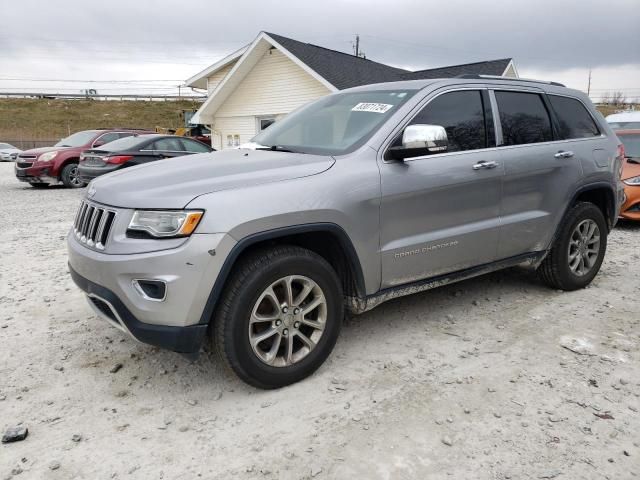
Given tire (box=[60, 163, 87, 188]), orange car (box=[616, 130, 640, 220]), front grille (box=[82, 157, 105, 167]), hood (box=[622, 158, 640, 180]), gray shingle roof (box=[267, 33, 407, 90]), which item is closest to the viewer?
orange car (box=[616, 130, 640, 220])

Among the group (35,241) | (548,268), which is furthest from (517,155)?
(35,241)

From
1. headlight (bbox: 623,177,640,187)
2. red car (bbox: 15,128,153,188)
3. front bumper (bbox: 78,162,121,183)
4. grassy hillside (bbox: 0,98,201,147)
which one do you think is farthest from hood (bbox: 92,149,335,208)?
grassy hillside (bbox: 0,98,201,147)

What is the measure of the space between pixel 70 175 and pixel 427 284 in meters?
12.3

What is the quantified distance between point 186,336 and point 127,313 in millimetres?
345

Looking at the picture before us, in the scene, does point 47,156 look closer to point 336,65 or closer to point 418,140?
point 336,65

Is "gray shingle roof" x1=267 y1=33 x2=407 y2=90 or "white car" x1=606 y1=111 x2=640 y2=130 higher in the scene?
"gray shingle roof" x1=267 y1=33 x2=407 y2=90

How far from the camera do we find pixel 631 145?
882 centimetres

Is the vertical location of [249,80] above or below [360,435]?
above

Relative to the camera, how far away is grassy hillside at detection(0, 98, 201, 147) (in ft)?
206

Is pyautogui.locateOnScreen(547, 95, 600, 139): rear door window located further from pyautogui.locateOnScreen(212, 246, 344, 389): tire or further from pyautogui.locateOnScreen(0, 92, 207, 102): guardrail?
pyautogui.locateOnScreen(0, 92, 207, 102): guardrail

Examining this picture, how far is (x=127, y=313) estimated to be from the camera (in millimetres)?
2662

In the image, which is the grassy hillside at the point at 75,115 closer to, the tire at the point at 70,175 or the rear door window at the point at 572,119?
the tire at the point at 70,175

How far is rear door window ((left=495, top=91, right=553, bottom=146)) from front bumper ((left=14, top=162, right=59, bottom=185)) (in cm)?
1231

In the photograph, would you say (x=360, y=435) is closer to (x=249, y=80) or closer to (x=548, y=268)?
(x=548, y=268)
